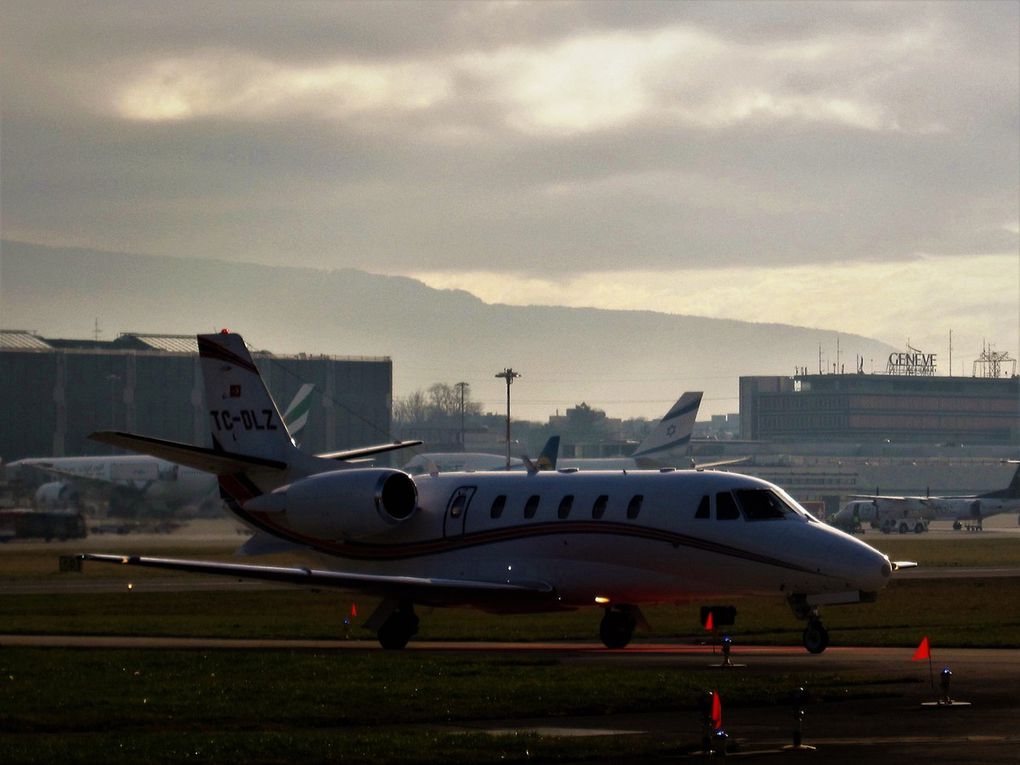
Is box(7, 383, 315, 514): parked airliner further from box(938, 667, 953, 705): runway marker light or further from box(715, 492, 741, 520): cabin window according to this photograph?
box(938, 667, 953, 705): runway marker light

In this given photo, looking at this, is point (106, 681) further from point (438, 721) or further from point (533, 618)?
point (533, 618)

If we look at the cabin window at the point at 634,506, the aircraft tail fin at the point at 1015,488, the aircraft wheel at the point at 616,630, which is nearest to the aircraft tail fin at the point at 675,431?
the aircraft tail fin at the point at 1015,488

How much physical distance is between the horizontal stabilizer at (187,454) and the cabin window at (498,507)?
5.67m

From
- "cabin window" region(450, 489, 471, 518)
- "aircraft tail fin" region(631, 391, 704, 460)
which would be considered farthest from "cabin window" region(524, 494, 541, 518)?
"aircraft tail fin" region(631, 391, 704, 460)

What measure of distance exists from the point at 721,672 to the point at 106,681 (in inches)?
378

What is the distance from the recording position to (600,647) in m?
35.0

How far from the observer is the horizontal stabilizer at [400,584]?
3300cm

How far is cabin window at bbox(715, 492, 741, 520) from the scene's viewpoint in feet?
107

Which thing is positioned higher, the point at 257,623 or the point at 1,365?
the point at 1,365

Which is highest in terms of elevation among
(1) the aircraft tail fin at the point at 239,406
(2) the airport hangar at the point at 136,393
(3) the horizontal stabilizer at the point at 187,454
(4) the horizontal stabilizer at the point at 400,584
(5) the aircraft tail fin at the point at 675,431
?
(2) the airport hangar at the point at 136,393

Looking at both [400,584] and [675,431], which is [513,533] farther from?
[675,431]

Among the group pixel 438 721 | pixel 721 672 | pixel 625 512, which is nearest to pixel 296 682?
pixel 438 721

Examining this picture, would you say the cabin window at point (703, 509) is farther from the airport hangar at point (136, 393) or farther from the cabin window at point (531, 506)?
the airport hangar at point (136, 393)

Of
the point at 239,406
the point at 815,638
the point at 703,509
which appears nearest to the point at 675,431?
the point at 239,406
